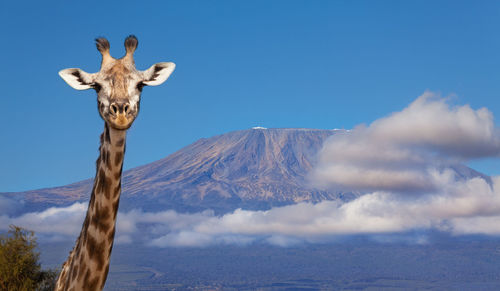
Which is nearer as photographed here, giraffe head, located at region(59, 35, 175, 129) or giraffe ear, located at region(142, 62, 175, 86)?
giraffe head, located at region(59, 35, 175, 129)

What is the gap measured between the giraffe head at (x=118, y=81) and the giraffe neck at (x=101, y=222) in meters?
0.73

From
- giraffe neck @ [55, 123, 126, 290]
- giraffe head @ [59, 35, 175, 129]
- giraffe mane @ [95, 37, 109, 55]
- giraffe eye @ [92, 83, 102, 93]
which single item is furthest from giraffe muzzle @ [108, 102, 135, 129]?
giraffe mane @ [95, 37, 109, 55]

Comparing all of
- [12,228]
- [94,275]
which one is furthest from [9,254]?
[94,275]

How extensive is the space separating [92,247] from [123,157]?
1806 millimetres

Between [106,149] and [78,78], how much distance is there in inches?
52.3

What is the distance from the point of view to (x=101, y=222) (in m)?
10.9

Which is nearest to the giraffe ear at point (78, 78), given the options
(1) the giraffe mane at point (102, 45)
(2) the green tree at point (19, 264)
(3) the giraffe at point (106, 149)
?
(3) the giraffe at point (106, 149)

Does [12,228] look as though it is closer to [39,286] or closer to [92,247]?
[39,286]

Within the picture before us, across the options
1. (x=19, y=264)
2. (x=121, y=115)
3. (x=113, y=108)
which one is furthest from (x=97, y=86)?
(x=19, y=264)

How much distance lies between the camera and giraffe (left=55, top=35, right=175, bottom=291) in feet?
33.5

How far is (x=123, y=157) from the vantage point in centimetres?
1061

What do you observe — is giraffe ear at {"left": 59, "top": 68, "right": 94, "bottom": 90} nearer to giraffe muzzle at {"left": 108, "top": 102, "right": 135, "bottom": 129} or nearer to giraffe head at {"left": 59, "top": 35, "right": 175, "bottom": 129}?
giraffe head at {"left": 59, "top": 35, "right": 175, "bottom": 129}

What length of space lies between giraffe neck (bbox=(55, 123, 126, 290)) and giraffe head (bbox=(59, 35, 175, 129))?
0.73 metres

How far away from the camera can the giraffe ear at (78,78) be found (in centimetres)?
1059
